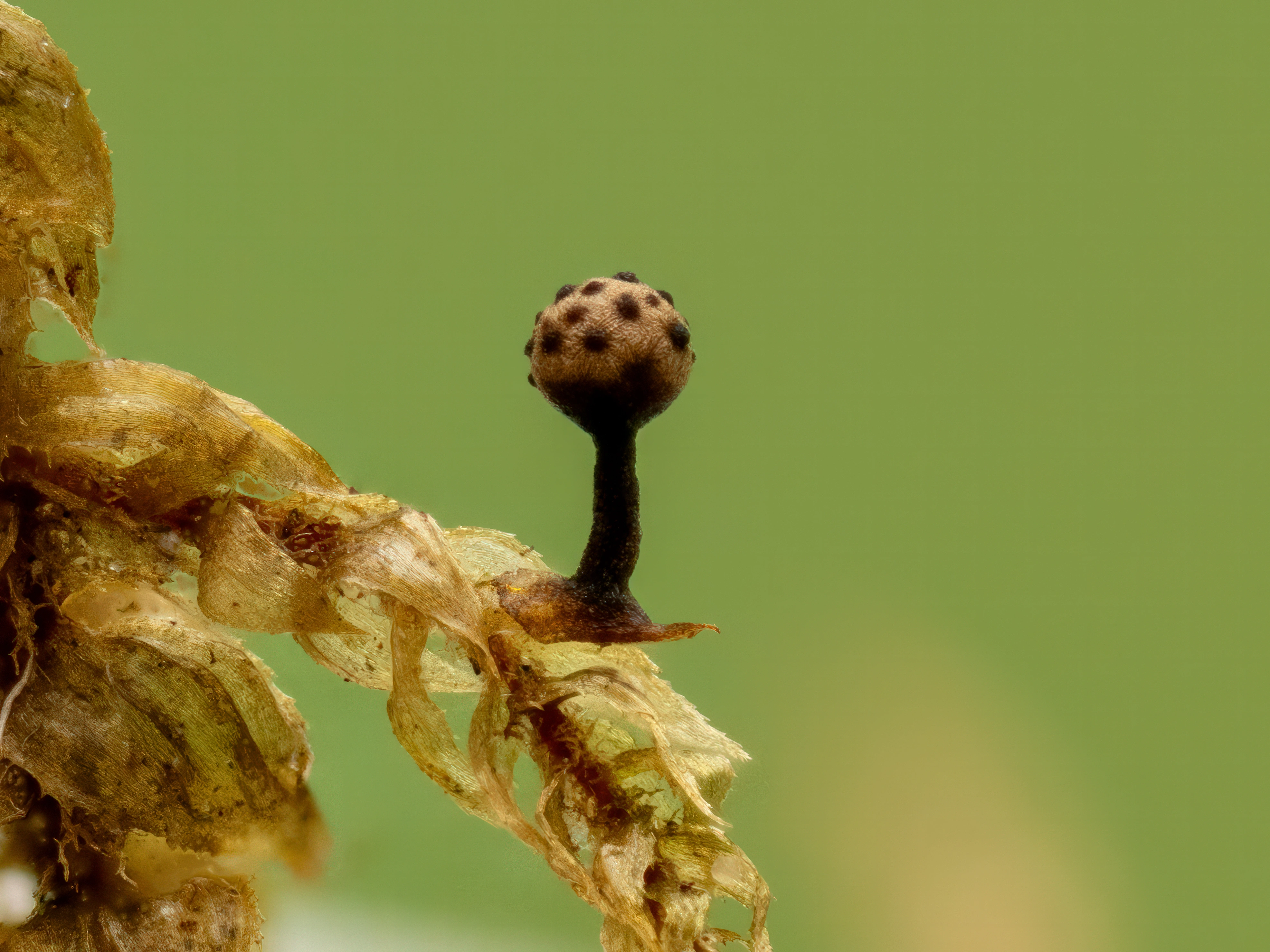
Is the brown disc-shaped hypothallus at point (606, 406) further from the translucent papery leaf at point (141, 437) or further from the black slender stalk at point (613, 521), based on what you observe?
the translucent papery leaf at point (141, 437)

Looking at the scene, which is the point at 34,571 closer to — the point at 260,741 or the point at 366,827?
the point at 260,741

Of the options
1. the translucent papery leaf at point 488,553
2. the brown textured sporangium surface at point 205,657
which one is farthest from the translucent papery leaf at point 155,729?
the translucent papery leaf at point 488,553

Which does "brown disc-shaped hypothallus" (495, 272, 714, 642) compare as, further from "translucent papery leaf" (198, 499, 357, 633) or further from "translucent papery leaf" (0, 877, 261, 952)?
"translucent papery leaf" (0, 877, 261, 952)

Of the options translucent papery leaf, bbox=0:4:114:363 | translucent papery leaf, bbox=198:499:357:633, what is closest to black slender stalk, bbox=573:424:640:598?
translucent papery leaf, bbox=198:499:357:633

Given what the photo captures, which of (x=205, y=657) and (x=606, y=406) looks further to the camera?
(x=205, y=657)

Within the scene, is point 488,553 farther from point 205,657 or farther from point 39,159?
point 39,159

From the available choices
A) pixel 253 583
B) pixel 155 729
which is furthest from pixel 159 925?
pixel 253 583

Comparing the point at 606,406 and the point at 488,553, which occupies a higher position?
the point at 606,406
